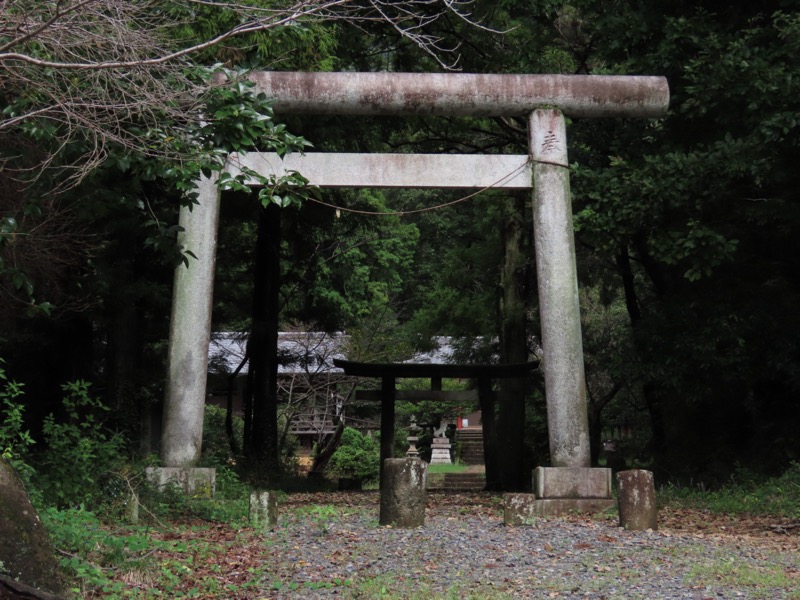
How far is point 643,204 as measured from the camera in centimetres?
1076

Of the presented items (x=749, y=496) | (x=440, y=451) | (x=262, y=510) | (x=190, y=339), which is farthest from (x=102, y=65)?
(x=440, y=451)

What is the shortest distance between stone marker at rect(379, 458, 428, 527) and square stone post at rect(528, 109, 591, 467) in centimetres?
188

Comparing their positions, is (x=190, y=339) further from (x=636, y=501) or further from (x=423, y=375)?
(x=423, y=375)

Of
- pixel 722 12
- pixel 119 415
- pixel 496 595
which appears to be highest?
pixel 722 12

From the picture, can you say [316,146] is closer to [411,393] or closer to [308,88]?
[308,88]

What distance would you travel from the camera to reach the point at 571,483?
9.13 meters

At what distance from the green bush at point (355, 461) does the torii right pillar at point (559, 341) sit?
40.1 feet

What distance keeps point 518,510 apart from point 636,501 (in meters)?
1.00

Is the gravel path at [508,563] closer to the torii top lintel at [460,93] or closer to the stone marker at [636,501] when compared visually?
the stone marker at [636,501]

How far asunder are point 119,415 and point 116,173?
348 centimetres

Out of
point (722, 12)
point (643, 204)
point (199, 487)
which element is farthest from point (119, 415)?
point (722, 12)

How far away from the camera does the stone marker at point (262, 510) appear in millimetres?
7629

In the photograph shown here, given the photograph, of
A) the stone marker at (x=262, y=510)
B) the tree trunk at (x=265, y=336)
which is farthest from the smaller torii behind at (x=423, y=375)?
the stone marker at (x=262, y=510)

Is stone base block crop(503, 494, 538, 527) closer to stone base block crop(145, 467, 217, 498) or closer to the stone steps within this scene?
→ stone base block crop(145, 467, 217, 498)
